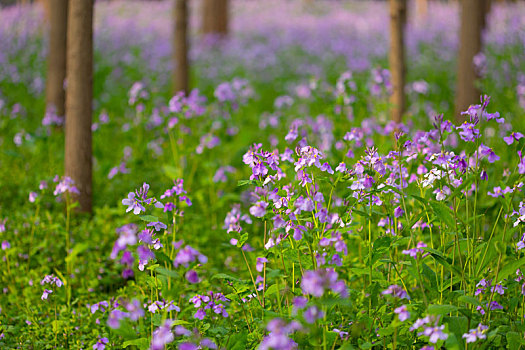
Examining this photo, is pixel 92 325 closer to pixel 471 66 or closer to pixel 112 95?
pixel 471 66

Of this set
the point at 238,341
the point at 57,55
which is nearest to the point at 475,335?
the point at 238,341

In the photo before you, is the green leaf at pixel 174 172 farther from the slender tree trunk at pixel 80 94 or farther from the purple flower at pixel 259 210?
the purple flower at pixel 259 210

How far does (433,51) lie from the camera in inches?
443

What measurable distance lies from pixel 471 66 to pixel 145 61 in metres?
6.78

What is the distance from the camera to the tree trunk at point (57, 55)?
5430 mm

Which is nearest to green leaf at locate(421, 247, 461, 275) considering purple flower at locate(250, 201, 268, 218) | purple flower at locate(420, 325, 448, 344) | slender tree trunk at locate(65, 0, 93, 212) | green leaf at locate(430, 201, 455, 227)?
green leaf at locate(430, 201, 455, 227)

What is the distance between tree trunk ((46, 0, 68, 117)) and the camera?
543 centimetres

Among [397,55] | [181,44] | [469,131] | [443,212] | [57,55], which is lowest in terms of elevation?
[443,212]

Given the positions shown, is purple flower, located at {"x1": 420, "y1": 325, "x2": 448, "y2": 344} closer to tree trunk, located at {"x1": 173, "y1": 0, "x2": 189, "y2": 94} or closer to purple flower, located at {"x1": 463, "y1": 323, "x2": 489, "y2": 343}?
purple flower, located at {"x1": 463, "y1": 323, "x2": 489, "y2": 343}

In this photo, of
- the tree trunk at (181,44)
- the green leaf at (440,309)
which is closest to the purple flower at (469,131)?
the green leaf at (440,309)

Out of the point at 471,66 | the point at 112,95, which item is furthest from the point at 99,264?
the point at 112,95

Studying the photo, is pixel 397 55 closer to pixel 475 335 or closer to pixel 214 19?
pixel 475 335

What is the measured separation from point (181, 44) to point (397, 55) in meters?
2.68

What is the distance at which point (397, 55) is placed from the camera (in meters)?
6.26
